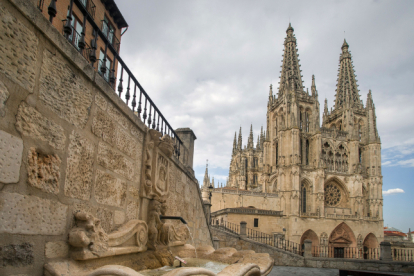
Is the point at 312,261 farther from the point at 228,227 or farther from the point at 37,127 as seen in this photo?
the point at 37,127

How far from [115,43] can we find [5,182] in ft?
55.3

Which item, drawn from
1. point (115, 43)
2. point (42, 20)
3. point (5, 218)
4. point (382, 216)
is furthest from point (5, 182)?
point (382, 216)

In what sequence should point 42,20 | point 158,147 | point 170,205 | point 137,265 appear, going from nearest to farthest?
point 42,20 → point 137,265 → point 158,147 → point 170,205

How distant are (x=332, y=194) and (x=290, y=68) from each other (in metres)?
20.6

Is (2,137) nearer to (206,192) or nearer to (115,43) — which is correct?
(115,43)

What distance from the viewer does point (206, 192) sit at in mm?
41594

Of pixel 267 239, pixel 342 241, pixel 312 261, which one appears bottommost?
pixel 342 241

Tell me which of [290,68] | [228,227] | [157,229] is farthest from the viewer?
[290,68]

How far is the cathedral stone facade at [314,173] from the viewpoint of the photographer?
38875mm

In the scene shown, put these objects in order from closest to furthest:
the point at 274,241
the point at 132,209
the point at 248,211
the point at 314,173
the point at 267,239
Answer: the point at 132,209, the point at 274,241, the point at 267,239, the point at 248,211, the point at 314,173

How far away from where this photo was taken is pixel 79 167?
9.09 feet

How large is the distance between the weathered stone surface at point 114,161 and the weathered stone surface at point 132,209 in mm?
331

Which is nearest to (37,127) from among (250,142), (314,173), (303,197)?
(303,197)

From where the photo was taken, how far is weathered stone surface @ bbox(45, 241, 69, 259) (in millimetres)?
2311
